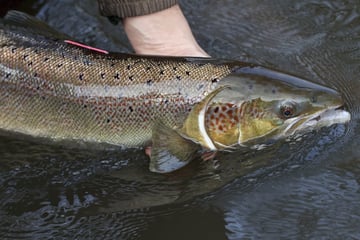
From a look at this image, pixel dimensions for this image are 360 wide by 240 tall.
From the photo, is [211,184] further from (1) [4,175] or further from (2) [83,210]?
(1) [4,175]

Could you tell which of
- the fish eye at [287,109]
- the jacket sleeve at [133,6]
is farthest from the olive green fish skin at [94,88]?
the jacket sleeve at [133,6]

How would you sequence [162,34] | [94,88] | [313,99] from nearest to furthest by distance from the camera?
[313,99] → [94,88] → [162,34]

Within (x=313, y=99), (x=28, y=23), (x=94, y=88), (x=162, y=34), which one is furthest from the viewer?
(x=162, y=34)

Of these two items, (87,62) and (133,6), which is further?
(133,6)

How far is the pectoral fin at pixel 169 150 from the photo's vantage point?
2.60 meters

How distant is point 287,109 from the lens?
254cm

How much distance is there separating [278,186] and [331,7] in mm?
1598

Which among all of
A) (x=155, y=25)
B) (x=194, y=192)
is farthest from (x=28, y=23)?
(x=194, y=192)

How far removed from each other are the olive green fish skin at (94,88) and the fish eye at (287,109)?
276 millimetres

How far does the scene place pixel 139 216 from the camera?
250 centimetres

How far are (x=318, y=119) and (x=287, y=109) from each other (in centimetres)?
14

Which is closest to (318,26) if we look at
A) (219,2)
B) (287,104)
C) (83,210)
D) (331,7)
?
(331,7)

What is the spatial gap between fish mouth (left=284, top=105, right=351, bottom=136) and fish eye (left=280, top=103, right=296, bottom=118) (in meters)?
0.03

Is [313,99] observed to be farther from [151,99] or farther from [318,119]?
[151,99]
